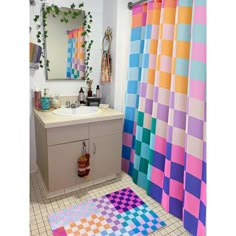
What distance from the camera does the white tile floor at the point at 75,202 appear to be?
1631 millimetres

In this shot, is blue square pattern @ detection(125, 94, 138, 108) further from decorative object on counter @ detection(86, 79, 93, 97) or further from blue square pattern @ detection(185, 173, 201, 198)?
blue square pattern @ detection(185, 173, 201, 198)

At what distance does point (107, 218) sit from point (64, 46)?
1820 millimetres

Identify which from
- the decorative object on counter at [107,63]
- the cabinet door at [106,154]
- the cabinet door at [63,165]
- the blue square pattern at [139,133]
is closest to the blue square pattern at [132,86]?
the decorative object on counter at [107,63]

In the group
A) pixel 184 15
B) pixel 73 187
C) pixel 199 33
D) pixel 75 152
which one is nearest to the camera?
pixel 199 33

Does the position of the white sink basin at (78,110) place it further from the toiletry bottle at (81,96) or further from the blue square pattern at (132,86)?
the blue square pattern at (132,86)

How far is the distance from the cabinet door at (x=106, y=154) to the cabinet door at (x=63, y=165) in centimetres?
15

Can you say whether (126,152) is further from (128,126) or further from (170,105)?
(170,105)

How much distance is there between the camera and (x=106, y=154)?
217 cm

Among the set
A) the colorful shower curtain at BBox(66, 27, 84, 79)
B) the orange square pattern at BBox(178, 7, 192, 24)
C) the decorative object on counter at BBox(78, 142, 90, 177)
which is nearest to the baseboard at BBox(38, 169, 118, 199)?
the decorative object on counter at BBox(78, 142, 90, 177)

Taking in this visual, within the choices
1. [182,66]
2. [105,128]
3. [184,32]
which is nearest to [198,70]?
[182,66]
